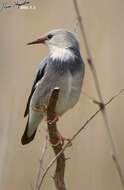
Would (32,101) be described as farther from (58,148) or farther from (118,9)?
(118,9)

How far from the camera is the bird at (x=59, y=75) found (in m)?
2.53

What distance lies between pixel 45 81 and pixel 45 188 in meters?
0.85

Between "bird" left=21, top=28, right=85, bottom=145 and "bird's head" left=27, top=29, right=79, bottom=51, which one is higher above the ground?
"bird's head" left=27, top=29, right=79, bottom=51

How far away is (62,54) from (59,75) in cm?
16

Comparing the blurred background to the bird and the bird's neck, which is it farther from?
the bird's neck

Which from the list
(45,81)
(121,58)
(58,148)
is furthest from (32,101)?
(121,58)

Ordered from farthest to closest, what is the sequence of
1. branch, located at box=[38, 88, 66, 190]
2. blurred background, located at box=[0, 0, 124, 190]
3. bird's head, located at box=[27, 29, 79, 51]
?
blurred background, located at box=[0, 0, 124, 190] < bird's head, located at box=[27, 29, 79, 51] < branch, located at box=[38, 88, 66, 190]

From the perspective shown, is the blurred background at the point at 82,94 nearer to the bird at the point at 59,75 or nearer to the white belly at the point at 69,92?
the bird at the point at 59,75

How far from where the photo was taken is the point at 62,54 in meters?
2.61

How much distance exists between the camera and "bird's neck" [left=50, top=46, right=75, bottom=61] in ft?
8.44

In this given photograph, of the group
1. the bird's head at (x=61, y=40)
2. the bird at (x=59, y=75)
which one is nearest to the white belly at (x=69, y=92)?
the bird at (x=59, y=75)

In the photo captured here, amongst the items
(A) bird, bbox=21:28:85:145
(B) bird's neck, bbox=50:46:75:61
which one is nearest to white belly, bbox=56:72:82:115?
(A) bird, bbox=21:28:85:145

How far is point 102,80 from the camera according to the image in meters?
3.19

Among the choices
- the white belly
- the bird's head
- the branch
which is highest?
the bird's head
